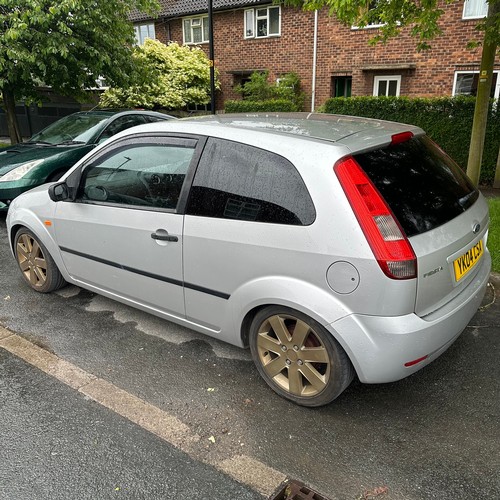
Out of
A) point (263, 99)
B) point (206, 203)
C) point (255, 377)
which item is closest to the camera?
point (206, 203)

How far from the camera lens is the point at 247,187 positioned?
107 inches

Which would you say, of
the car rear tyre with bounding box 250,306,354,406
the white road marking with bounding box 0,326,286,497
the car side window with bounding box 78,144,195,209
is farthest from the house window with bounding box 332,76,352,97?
the car rear tyre with bounding box 250,306,354,406

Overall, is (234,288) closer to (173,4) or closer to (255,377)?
(255,377)

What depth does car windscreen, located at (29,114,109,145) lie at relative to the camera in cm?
713

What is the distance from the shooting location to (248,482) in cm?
225

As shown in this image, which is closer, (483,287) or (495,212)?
(483,287)

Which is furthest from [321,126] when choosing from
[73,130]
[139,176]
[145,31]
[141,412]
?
[145,31]

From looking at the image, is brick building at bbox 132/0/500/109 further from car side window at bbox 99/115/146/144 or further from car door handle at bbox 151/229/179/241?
car door handle at bbox 151/229/179/241

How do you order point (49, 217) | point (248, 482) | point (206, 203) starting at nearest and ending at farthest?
point (248, 482), point (206, 203), point (49, 217)

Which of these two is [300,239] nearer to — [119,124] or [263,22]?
[119,124]

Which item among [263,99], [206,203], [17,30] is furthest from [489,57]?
[263,99]

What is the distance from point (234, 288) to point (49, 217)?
6.55ft

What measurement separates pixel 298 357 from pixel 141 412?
100 centimetres

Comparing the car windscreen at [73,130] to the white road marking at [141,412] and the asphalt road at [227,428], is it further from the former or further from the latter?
the asphalt road at [227,428]
